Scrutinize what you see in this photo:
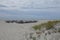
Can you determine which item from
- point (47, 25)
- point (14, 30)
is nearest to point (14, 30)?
point (14, 30)

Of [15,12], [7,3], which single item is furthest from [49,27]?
[7,3]

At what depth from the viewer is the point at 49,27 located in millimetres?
1126

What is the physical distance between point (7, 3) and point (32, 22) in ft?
1.35

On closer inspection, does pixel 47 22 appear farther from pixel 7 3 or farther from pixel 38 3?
pixel 7 3

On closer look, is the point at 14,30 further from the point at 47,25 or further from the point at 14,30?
the point at 47,25

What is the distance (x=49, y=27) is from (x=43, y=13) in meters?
0.20

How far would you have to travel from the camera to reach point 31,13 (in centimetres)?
114

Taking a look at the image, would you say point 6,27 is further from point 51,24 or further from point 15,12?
point 51,24

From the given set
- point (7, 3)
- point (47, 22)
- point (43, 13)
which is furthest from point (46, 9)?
point (7, 3)

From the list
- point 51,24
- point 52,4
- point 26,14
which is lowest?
point 51,24

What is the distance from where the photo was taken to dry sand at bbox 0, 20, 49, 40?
1099 millimetres

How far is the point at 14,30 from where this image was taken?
1127 millimetres

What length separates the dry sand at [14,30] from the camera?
→ 1099 millimetres

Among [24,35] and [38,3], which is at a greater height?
[38,3]
